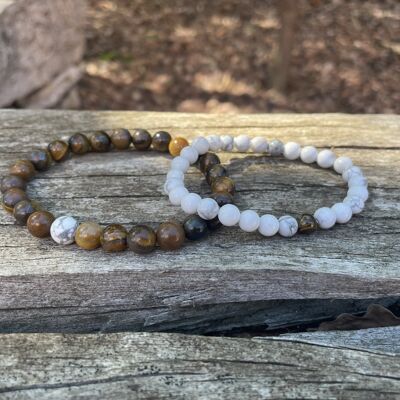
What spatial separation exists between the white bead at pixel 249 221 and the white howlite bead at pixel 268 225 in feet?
0.06

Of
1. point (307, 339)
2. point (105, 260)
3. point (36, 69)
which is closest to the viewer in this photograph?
point (307, 339)

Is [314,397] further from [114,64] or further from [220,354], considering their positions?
[114,64]

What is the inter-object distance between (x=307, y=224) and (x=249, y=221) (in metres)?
0.20

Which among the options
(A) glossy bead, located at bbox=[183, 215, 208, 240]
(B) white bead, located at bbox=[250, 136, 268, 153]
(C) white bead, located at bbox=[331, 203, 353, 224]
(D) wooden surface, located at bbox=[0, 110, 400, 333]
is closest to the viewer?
(D) wooden surface, located at bbox=[0, 110, 400, 333]

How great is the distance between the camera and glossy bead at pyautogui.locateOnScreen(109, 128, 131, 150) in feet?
7.20

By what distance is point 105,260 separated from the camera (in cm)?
165

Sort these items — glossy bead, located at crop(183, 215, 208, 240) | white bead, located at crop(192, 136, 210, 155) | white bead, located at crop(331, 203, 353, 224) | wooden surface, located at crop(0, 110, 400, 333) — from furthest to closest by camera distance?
white bead, located at crop(192, 136, 210, 155) → white bead, located at crop(331, 203, 353, 224) → glossy bead, located at crop(183, 215, 208, 240) → wooden surface, located at crop(0, 110, 400, 333)

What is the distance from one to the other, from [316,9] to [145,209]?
224 inches

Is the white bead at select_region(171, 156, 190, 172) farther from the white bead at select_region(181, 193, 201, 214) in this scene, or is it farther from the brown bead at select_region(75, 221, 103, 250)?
the brown bead at select_region(75, 221, 103, 250)

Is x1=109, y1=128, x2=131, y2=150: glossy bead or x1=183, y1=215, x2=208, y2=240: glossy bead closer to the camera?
x1=183, y1=215, x2=208, y2=240: glossy bead

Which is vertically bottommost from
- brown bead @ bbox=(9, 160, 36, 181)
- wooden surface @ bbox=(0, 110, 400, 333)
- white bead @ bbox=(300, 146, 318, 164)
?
wooden surface @ bbox=(0, 110, 400, 333)

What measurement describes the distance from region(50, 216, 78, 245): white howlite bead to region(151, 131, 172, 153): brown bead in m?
0.63

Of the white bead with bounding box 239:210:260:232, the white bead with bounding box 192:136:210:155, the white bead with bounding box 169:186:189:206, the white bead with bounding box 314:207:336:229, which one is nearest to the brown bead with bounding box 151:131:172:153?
the white bead with bounding box 192:136:210:155

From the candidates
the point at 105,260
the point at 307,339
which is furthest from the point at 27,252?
the point at 307,339
